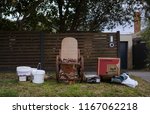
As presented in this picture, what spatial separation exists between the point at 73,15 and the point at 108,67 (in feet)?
21.2

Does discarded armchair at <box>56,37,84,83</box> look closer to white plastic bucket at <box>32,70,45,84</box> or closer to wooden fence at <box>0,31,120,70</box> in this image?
white plastic bucket at <box>32,70,45,84</box>

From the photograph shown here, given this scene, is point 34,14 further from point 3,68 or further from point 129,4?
point 129,4

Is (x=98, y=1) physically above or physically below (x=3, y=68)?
above

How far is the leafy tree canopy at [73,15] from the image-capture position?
18109mm

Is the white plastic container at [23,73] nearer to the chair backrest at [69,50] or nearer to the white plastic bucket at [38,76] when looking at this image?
the white plastic bucket at [38,76]

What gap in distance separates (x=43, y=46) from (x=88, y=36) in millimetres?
1822

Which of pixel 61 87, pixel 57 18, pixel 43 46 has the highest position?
pixel 57 18

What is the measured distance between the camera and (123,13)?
19609 millimetres

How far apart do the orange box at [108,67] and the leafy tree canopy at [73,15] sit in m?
5.59

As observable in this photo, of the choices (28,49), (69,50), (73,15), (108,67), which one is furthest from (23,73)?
(73,15)

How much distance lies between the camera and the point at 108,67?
13.1m

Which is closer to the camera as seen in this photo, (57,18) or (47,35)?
(47,35)

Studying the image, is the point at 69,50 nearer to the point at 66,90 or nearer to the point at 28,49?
the point at 66,90

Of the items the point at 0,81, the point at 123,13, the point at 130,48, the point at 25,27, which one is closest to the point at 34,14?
the point at 25,27
